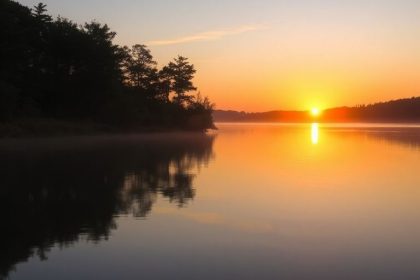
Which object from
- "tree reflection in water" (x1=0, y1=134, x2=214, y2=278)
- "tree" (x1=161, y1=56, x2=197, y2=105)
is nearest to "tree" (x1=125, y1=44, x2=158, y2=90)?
"tree" (x1=161, y1=56, x2=197, y2=105)

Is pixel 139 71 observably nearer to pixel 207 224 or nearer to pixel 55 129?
pixel 55 129

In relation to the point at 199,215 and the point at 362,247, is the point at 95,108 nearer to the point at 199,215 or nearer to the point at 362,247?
the point at 199,215

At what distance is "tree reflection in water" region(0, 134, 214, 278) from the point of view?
9.76m

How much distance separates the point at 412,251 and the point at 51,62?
48500 millimetres

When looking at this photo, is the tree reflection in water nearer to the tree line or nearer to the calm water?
the calm water

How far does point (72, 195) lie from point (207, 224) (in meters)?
5.44

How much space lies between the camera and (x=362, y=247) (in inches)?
360

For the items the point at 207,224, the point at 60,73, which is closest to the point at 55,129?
the point at 60,73

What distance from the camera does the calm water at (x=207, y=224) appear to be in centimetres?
796

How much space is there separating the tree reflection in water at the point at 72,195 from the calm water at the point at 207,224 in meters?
0.04

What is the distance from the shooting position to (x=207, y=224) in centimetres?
1109

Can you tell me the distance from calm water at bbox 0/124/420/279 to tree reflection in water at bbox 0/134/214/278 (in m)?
0.04

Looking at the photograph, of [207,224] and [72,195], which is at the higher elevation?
[72,195]

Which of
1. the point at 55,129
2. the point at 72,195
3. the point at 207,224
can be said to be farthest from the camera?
the point at 55,129
